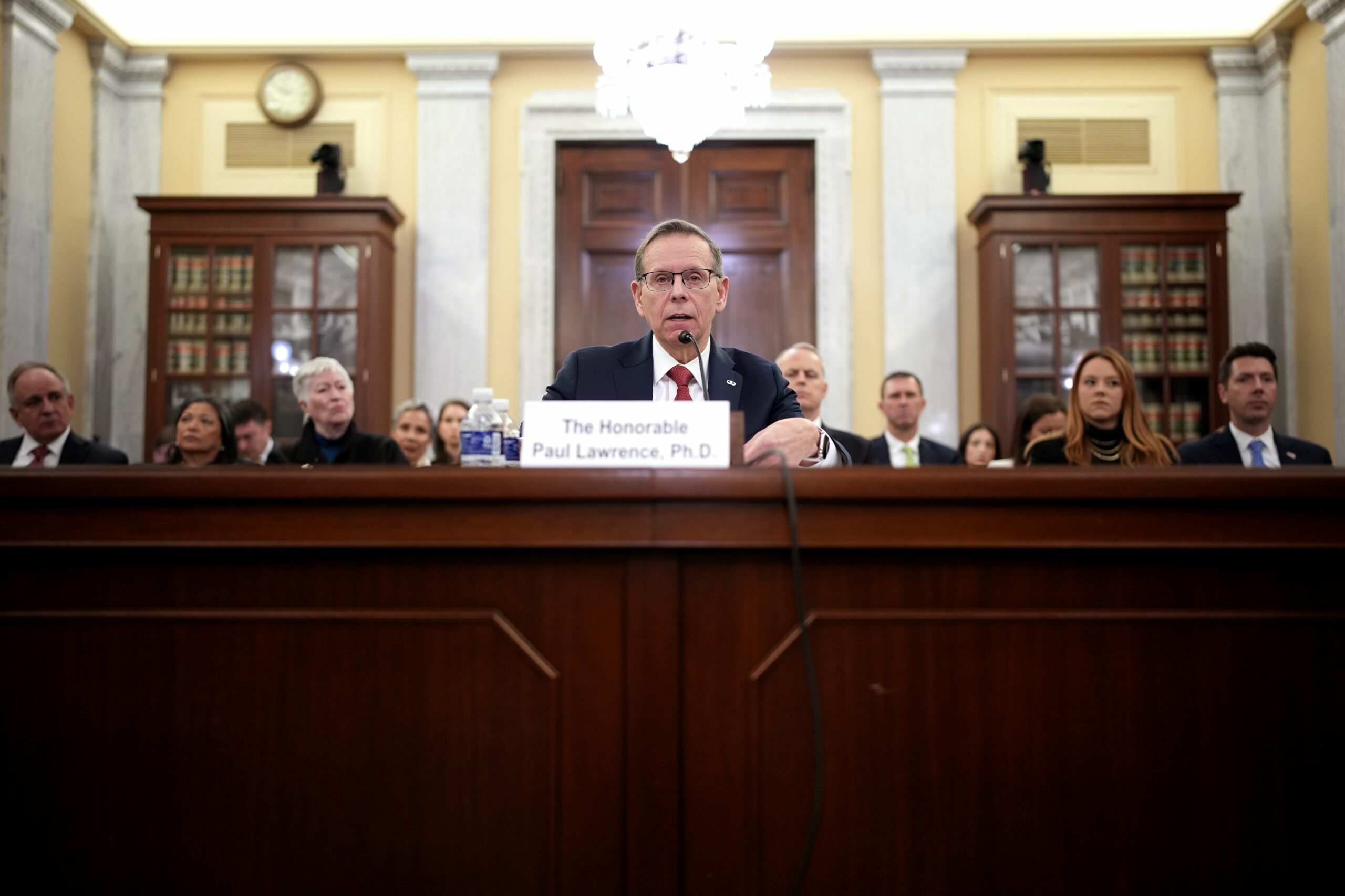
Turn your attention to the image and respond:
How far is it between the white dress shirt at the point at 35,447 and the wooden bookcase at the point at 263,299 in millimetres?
1417

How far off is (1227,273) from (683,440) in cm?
455

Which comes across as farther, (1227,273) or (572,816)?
(1227,273)

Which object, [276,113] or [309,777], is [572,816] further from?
[276,113]

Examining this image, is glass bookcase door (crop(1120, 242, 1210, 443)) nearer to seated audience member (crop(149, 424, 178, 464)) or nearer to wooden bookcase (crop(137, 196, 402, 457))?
wooden bookcase (crop(137, 196, 402, 457))

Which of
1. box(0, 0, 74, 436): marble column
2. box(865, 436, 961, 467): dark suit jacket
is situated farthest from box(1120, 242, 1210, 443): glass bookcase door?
box(0, 0, 74, 436): marble column

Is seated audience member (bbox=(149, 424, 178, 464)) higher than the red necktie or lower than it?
lower

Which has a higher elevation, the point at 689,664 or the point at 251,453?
the point at 251,453

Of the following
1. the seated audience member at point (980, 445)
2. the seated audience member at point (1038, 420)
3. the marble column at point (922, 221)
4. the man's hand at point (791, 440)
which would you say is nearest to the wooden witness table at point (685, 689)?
the man's hand at point (791, 440)

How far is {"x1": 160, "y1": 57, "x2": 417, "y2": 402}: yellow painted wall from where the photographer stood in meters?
5.09

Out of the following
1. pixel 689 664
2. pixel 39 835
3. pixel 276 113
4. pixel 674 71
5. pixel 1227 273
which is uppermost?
pixel 276 113

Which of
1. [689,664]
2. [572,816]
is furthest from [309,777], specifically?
[689,664]

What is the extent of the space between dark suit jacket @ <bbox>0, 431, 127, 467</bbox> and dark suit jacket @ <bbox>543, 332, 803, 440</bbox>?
2057mm

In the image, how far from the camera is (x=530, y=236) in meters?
5.08

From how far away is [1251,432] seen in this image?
123 inches
